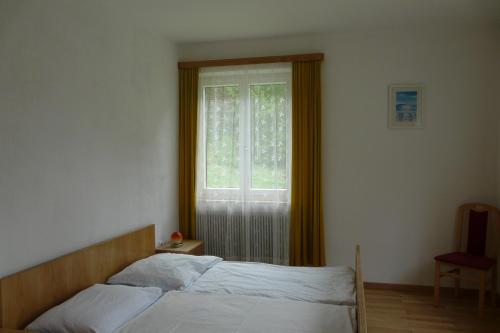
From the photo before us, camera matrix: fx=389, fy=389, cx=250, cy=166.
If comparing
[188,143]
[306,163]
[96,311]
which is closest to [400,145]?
[306,163]

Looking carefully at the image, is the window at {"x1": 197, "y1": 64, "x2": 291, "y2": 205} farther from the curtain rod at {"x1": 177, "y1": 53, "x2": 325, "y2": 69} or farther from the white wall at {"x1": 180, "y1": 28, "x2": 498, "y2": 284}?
the white wall at {"x1": 180, "y1": 28, "x2": 498, "y2": 284}

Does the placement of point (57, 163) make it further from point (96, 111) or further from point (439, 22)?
point (439, 22)

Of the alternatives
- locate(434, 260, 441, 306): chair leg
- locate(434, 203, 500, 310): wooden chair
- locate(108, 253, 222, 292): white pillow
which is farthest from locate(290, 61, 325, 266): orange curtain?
locate(108, 253, 222, 292): white pillow

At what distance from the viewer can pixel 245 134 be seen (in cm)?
430

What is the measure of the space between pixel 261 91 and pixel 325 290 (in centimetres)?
231

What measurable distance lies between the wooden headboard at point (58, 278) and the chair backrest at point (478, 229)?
3.11 metres

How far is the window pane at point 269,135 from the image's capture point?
166 inches

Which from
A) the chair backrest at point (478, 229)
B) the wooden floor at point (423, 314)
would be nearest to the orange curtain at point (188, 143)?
the wooden floor at point (423, 314)

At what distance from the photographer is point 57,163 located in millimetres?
2553

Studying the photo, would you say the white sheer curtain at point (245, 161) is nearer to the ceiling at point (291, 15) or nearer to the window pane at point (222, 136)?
the window pane at point (222, 136)

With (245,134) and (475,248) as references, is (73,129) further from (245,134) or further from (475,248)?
(475,248)

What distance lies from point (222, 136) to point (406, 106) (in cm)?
196

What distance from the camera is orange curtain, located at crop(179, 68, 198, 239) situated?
4367 millimetres

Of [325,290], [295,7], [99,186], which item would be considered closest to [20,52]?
[99,186]
